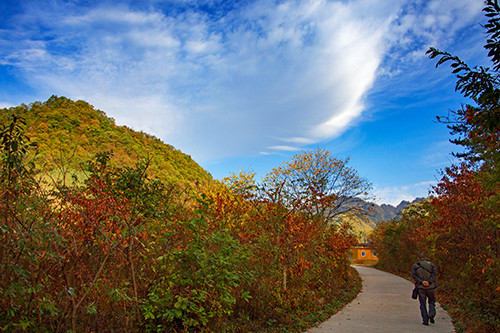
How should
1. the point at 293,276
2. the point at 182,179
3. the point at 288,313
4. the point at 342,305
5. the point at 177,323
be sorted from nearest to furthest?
1. the point at 177,323
2. the point at 288,313
3. the point at 293,276
4. the point at 342,305
5. the point at 182,179

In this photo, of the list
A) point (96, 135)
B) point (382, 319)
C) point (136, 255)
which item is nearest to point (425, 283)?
point (382, 319)

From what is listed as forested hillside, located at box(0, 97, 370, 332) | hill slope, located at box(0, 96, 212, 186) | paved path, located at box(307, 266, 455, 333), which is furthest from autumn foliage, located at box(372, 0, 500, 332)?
hill slope, located at box(0, 96, 212, 186)

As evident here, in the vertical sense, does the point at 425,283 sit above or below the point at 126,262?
below

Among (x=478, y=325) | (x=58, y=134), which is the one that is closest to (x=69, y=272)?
(x=478, y=325)

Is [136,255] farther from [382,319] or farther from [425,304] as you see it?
[425,304]

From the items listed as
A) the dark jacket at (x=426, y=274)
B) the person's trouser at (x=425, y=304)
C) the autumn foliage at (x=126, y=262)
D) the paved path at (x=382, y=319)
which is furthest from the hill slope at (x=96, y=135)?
the person's trouser at (x=425, y=304)

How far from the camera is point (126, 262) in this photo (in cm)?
510

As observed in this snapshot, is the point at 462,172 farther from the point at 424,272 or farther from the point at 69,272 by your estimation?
the point at 69,272

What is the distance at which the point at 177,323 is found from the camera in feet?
18.6

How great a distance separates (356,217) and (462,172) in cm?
1009

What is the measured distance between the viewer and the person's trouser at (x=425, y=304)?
807 centimetres

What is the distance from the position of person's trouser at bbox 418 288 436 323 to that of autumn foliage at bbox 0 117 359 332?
94.6 inches

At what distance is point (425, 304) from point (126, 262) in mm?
7155

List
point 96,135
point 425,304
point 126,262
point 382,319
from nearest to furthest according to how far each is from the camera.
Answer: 1. point 126,262
2. point 425,304
3. point 382,319
4. point 96,135
